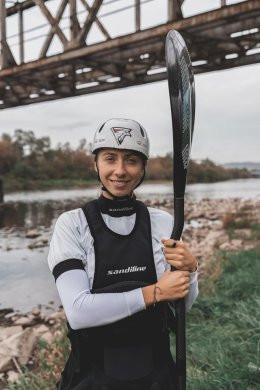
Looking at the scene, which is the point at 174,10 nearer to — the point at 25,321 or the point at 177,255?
the point at 25,321

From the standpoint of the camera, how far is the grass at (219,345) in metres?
3.10

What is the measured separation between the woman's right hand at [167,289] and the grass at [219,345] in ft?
5.19

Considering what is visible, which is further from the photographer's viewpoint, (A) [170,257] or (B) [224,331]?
(B) [224,331]

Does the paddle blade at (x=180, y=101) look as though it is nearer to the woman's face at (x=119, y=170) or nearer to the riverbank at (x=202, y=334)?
the woman's face at (x=119, y=170)

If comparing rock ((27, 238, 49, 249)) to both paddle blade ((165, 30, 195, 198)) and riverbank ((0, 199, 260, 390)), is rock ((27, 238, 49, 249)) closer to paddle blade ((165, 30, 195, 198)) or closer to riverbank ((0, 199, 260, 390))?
riverbank ((0, 199, 260, 390))

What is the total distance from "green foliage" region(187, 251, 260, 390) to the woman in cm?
132

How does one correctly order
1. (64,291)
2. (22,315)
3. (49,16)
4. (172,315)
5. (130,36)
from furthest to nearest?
(49,16) → (130,36) → (22,315) → (172,315) → (64,291)

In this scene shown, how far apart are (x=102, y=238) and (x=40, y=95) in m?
10.1

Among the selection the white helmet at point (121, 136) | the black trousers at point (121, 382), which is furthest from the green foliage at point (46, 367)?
the white helmet at point (121, 136)

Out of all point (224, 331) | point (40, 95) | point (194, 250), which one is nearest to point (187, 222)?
point (194, 250)

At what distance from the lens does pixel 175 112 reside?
5.65ft

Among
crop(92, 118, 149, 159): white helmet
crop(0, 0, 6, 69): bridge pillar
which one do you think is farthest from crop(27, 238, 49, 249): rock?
crop(92, 118, 149, 159): white helmet

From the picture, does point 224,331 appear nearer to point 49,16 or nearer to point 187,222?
point 49,16

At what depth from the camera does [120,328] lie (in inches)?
71.6
